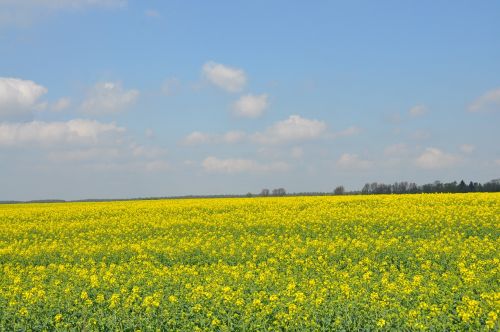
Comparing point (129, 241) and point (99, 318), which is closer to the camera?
point (99, 318)

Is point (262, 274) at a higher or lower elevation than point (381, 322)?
higher

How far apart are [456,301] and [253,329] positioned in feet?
13.9

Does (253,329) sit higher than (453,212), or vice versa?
(453,212)

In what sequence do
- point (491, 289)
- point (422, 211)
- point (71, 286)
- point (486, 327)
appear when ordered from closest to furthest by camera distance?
point (486, 327), point (491, 289), point (71, 286), point (422, 211)

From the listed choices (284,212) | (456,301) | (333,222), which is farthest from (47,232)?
(456,301)

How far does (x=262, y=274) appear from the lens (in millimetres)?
13344

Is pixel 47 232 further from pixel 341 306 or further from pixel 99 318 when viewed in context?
pixel 341 306

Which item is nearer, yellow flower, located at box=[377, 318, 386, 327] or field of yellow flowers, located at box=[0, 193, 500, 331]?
yellow flower, located at box=[377, 318, 386, 327]

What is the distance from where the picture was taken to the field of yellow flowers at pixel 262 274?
1013 cm

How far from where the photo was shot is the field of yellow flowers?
10.1 meters

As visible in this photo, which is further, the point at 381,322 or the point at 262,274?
the point at 262,274

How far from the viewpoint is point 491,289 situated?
12.1 metres

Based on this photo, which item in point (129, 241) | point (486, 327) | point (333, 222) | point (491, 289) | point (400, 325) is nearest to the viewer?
point (486, 327)

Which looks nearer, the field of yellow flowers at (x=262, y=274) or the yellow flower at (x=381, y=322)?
the yellow flower at (x=381, y=322)
